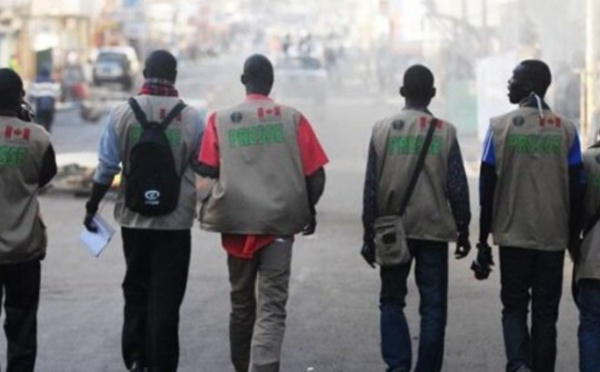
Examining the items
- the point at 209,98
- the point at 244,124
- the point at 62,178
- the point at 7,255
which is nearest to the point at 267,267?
the point at 244,124

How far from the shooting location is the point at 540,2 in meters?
24.4

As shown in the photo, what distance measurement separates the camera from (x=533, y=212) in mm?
8711

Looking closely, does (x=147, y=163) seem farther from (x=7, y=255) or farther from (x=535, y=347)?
(x=535, y=347)

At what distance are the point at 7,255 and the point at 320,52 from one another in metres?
64.3

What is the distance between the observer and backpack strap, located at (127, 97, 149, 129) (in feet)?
29.8

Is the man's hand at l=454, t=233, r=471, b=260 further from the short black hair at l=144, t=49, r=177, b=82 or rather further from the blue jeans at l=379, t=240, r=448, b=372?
the short black hair at l=144, t=49, r=177, b=82

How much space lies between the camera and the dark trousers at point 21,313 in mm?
8516

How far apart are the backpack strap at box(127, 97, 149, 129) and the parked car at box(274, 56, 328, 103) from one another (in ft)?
128

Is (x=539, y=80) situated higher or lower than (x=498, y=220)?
higher

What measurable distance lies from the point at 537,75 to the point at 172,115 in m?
2.06

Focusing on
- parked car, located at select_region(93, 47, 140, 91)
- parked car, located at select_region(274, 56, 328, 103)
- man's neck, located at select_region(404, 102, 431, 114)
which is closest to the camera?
man's neck, located at select_region(404, 102, 431, 114)

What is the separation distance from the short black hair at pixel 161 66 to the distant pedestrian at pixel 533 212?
186 centimetres

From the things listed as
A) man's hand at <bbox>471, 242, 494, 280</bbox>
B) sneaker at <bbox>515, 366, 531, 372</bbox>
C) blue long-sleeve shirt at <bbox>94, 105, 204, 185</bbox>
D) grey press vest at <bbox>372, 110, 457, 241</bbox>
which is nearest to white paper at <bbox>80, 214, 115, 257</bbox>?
blue long-sleeve shirt at <bbox>94, 105, 204, 185</bbox>

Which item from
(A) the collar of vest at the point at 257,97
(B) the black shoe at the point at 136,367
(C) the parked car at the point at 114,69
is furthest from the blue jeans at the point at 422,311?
(C) the parked car at the point at 114,69
